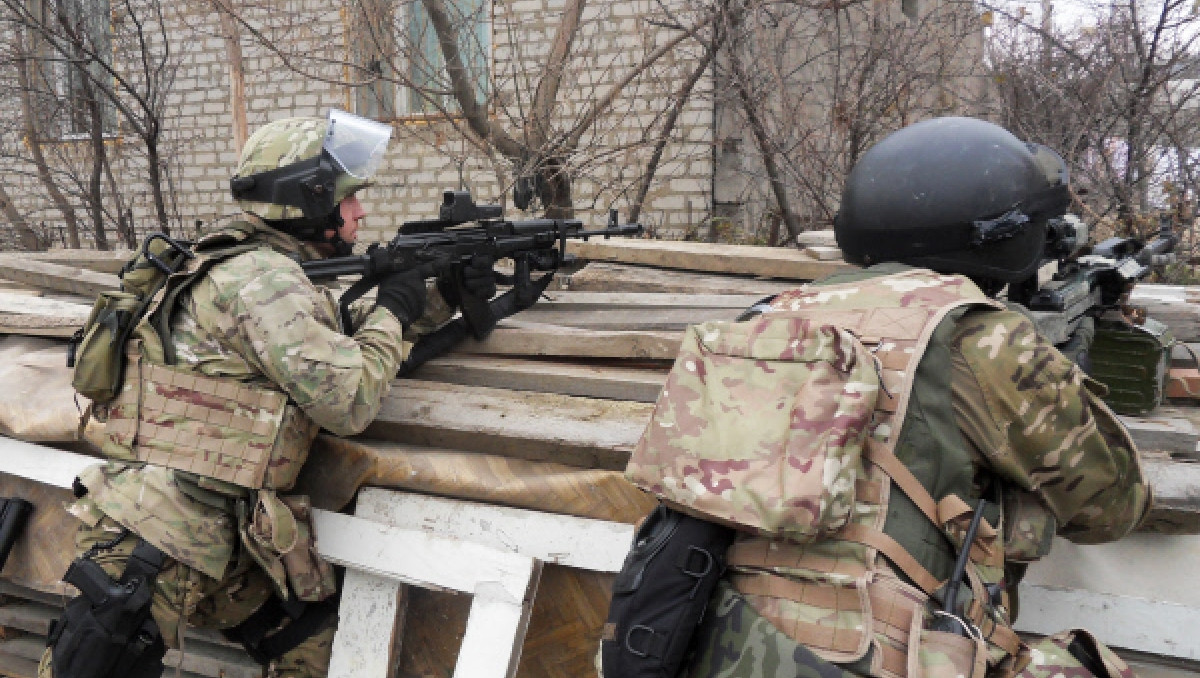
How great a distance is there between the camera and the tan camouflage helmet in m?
2.87

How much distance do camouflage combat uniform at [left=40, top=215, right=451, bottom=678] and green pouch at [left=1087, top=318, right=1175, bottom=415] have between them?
2089mm

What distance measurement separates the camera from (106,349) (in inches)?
104

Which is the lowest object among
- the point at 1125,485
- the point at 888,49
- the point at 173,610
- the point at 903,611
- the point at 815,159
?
the point at 173,610

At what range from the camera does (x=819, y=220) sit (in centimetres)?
748

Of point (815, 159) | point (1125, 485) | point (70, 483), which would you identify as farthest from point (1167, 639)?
point (815, 159)

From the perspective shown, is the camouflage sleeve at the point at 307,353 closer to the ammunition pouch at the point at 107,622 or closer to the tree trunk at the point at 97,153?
the ammunition pouch at the point at 107,622

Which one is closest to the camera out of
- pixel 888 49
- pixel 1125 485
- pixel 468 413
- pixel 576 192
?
pixel 1125 485

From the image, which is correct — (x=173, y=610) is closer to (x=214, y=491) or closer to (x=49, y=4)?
(x=214, y=491)

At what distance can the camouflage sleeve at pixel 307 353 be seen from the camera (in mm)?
2469

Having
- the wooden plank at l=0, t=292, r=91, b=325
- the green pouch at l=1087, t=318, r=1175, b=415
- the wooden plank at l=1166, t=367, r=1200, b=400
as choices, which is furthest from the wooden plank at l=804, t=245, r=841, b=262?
the wooden plank at l=0, t=292, r=91, b=325

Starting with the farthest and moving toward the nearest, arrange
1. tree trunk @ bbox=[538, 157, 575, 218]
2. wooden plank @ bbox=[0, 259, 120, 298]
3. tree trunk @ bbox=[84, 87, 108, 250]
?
1. tree trunk @ bbox=[84, 87, 108, 250]
2. tree trunk @ bbox=[538, 157, 575, 218]
3. wooden plank @ bbox=[0, 259, 120, 298]

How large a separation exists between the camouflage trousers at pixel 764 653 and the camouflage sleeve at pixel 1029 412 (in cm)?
28

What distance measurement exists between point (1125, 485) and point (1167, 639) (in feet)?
2.25

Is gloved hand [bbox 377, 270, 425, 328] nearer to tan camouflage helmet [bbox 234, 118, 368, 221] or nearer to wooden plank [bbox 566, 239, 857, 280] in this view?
tan camouflage helmet [bbox 234, 118, 368, 221]
